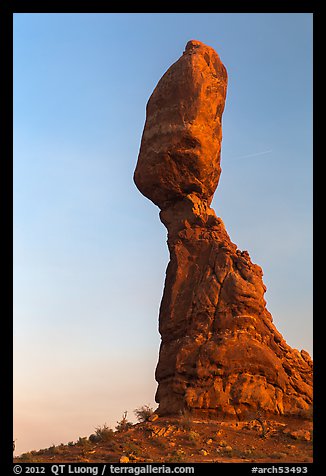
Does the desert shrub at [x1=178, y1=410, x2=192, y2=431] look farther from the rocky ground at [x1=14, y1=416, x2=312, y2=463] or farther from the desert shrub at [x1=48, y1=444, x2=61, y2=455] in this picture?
the desert shrub at [x1=48, y1=444, x2=61, y2=455]

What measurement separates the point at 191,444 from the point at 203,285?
617cm

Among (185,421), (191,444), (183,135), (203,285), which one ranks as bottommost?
(191,444)

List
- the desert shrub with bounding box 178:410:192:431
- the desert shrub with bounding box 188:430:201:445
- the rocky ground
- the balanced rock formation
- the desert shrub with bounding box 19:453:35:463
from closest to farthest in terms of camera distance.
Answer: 1. the rocky ground
2. the desert shrub with bounding box 19:453:35:463
3. the desert shrub with bounding box 188:430:201:445
4. the desert shrub with bounding box 178:410:192:431
5. the balanced rock formation

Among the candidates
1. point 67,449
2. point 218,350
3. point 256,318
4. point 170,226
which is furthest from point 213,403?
point 170,226

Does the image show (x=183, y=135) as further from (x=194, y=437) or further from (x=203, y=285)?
(x=194, y=437)

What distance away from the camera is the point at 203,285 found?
22359 mm

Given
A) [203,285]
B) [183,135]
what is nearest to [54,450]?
[203,285]

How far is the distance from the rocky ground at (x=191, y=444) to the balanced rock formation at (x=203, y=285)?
876 millimetres

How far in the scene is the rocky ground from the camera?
1705 cm

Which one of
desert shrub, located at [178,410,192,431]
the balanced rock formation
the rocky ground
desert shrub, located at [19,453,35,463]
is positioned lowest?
desert shrub, located at [19,453,35,463]

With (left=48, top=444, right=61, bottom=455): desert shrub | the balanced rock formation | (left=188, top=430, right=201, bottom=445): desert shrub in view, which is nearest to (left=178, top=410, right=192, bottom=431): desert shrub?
the balanced rock formation

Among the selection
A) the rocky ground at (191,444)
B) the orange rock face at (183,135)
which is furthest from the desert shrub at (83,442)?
the orange rock face at (183,135)

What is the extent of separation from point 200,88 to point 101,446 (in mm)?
13646

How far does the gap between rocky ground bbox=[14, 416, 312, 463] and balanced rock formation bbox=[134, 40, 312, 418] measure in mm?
876
